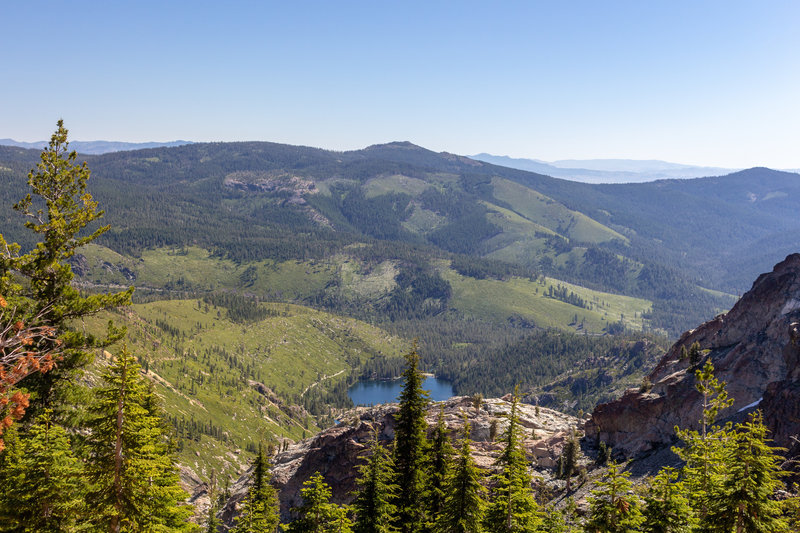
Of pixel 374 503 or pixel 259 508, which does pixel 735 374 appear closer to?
pixel 374 503

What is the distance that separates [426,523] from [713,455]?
69.0 feet

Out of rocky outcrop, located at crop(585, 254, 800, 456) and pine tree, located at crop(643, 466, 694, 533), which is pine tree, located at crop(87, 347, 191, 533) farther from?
rocky outcrop, located at crop(585, 254, 800, 456)

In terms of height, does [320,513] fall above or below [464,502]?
below

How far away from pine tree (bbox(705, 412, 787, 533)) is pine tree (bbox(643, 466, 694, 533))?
1586 mm

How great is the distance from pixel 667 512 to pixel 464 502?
13.3 metres

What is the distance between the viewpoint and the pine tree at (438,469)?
41.8 metres

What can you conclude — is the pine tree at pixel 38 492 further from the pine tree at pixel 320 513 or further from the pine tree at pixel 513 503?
the pine tree at pixel 513 503

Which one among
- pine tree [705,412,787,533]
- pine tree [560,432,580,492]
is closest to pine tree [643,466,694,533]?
pine tree [705,412,787,533]

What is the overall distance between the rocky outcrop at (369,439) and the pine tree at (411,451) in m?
36.6

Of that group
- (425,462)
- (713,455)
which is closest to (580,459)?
(425,462)

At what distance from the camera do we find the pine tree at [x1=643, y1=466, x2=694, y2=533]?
90.6ft

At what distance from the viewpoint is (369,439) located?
92.9 metres

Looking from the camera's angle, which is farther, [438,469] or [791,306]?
[791,306]

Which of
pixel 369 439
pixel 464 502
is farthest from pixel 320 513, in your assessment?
pixel 369 439
